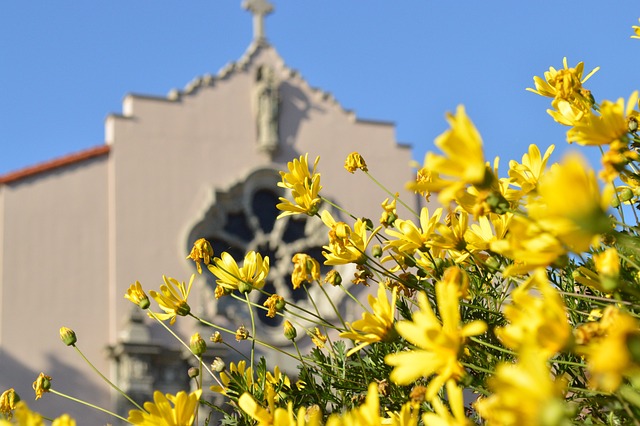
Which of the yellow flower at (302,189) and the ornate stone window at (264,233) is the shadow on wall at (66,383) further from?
the yellow flower at (302,189)

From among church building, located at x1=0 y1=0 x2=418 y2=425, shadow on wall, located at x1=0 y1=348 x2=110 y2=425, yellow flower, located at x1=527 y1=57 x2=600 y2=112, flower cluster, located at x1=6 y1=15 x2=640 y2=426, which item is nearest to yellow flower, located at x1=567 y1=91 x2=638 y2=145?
flower cluster, located at x1=6 y1=15 x2=640 y2=426

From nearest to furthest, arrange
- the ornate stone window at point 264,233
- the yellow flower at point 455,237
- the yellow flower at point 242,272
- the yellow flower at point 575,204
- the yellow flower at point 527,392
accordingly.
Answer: the yellow flower at point 527,392 < the yellow flower at point 575,204 < the yellow flower at point 455,237 < the yellow flower at point 242,272 < the ornate stone window at point 264,233

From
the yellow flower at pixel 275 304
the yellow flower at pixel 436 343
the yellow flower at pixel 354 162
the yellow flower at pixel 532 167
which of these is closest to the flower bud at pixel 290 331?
the yellow flower at pixel 275 304

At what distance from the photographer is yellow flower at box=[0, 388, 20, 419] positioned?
2.00 m

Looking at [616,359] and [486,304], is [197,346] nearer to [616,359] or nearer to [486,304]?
[486,304]

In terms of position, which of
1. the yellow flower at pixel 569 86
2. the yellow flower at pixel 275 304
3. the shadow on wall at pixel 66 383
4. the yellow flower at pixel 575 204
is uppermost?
the shadow on wall at pixel 66 383

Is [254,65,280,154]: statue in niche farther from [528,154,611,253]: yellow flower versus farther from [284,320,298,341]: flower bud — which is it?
[528,154,611,253]: yellow flower

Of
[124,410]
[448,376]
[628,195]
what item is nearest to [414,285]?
[628,195]

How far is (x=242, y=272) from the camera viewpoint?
199cm

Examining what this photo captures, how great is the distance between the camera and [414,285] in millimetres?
1888

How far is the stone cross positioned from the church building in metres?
0.02

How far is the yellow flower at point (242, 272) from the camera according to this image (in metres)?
1.97

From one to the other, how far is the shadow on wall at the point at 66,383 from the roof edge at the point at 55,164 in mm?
1900

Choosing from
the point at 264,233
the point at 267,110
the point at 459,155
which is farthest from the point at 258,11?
the point at 459,155
